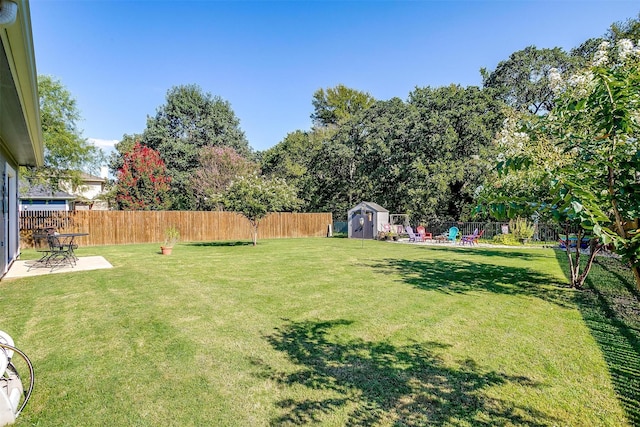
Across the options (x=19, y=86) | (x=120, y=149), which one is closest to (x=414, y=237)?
(x=19, y=86)

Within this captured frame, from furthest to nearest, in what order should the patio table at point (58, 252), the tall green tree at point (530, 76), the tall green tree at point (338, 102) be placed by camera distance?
the tall green tree at point (338, 102) → the tall green tree at point (530, 76) → the patio table at point (58, 252)

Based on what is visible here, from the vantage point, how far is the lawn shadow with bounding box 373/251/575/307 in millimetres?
6066

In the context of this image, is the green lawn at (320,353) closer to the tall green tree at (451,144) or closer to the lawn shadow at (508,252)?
the lawn shadow at (508,252)

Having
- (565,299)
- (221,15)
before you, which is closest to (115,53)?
(221,15)

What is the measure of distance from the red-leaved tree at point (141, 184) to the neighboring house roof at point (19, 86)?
48.4 feet

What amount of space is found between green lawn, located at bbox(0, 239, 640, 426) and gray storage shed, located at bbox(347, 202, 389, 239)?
1408 centimetres

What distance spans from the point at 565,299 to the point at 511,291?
0.80 m

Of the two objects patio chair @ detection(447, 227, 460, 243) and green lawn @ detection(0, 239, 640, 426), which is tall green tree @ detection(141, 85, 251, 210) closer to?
patio chair @ detection(447, 227, 460, 243)

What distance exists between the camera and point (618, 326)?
164 inches

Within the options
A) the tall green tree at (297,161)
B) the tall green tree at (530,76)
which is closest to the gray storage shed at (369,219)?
the tall green tree at (297,161)

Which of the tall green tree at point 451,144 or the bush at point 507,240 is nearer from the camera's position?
the bush at point 507,240

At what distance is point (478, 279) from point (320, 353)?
5.14 metres

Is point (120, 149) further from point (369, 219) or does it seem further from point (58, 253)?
point (58, 253)

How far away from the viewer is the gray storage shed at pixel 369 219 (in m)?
20.6
